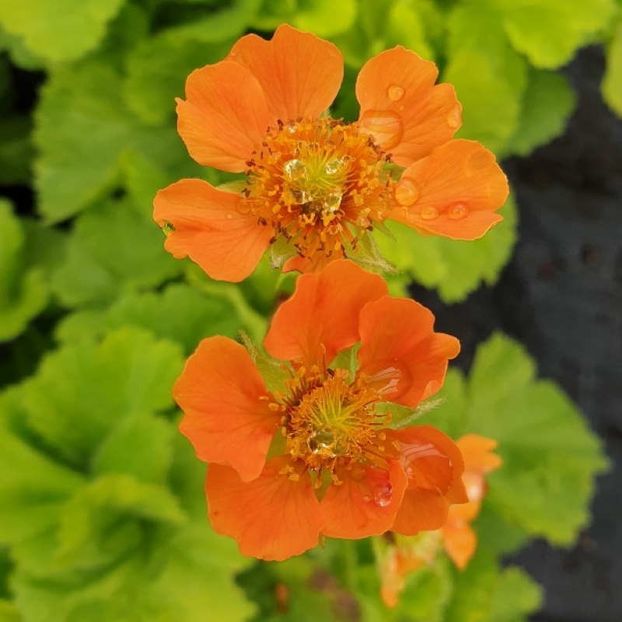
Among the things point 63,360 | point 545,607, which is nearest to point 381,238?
point 63,360

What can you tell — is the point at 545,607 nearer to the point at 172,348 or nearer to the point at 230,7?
the point at 172,348

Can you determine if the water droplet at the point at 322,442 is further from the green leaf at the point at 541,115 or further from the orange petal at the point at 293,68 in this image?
the green leaf at the point at 541,115

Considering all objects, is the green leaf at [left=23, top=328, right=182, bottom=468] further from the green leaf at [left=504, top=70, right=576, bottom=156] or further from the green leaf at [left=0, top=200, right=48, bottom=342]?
the green leaf at [left=504, top=70, right=576, bottom=156]

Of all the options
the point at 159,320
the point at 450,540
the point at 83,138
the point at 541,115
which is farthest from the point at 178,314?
the point at 541,115

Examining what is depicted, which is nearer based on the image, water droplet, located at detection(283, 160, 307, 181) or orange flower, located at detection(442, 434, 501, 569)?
water droplet, located at detection(283, 160, 307, 181)

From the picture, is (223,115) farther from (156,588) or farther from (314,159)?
(156,588)

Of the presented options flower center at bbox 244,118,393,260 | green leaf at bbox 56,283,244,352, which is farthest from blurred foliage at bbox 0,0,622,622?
flower center at bbox 244,118,393,260

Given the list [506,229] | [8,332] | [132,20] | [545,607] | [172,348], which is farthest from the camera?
[545,607]
